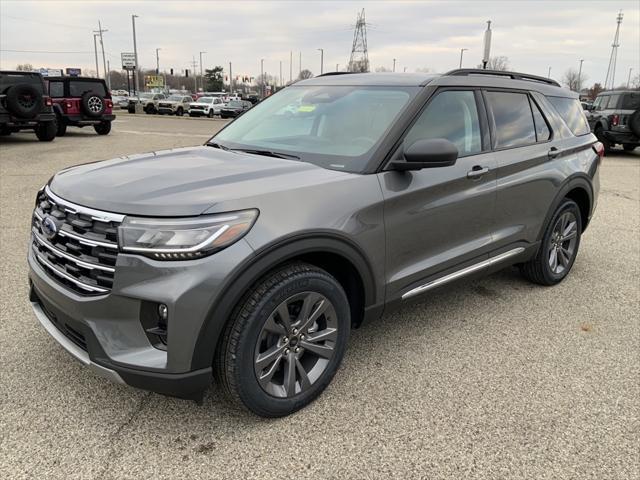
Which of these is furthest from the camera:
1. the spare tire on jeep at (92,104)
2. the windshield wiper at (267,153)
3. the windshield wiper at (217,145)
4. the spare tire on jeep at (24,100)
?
the spare tire on jeep at (92,104)

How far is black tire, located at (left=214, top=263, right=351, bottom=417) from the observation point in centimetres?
241

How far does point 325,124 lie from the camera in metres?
3.45

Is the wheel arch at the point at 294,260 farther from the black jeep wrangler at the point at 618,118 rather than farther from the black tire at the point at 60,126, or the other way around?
the black tire at the point at 60,126

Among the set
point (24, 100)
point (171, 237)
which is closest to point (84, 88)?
point (24, 100)

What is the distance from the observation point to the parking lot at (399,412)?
2.40 meters

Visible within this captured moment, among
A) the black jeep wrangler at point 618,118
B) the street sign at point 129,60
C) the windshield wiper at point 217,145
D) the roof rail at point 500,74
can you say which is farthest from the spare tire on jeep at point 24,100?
the street sign at point 129,60

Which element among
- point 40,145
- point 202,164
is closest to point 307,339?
point 202,164

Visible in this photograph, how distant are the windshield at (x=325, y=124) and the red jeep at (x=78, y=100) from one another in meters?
14.8

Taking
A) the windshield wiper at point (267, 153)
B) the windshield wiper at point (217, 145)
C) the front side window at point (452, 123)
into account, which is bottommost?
the windshield wiper at point (217, 145)

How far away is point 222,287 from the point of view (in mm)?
2258

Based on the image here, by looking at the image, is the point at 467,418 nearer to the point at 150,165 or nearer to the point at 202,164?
the point at 202,164

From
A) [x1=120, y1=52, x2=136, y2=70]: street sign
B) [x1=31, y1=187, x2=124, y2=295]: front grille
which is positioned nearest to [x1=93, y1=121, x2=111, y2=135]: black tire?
[x1=31, y1=187, x2=124, y2=295]: front grille

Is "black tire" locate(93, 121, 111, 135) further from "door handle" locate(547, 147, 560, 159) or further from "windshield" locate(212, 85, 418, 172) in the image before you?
"door handle" locate(547, 147, 560, 159)

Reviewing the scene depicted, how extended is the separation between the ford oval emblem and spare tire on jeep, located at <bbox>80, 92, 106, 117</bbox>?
52.0 ft
